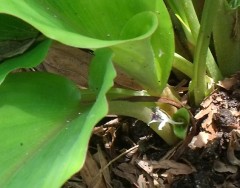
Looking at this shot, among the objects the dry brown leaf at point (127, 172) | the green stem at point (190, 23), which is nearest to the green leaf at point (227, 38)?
the green stem at point (190, 23)

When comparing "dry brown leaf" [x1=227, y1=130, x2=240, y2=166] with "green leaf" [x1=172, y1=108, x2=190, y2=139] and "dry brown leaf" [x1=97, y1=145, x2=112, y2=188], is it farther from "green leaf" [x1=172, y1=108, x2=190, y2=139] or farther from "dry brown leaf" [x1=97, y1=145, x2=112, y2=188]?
"dry brown leaf" [x1=97, y1=145, x2=112, y2=188]

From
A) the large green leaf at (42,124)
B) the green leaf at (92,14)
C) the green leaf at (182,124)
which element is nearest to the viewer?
the large green leaf at (42,124)

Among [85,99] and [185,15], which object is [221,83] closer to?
[185,15]

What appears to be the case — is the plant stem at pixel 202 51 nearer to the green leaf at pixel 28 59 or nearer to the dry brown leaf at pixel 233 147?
the dry brown leaf at pixel 233 147


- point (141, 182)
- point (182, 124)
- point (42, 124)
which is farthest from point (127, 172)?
point (42, 124)

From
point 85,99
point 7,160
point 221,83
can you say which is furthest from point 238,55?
point 7,160

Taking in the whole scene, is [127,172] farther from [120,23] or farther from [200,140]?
[120,23]
